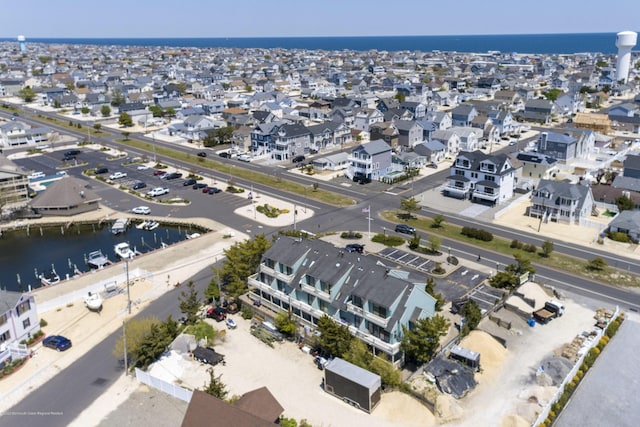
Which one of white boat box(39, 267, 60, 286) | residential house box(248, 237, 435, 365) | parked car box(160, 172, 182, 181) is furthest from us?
parked car box(160, 172, 182, 181)

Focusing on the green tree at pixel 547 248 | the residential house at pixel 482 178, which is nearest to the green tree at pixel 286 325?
the green tree at pixel 547 248

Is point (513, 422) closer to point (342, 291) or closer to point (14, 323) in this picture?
point (342, 291)

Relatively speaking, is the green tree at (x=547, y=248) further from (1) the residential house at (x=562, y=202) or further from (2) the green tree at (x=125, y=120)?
(2) the green tree at (x=125, y=120)

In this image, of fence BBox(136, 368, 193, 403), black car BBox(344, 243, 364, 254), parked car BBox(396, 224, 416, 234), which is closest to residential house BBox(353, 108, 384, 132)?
parked car BBox(396, 224, 416, 234)

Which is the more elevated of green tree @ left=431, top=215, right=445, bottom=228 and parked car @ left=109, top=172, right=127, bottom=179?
parked car @ left=109, top=172, right=127, bottom=179

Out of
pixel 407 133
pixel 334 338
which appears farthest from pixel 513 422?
pixel 407 133

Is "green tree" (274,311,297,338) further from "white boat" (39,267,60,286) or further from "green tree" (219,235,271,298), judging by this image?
"white boat" (39,267,60,286)
